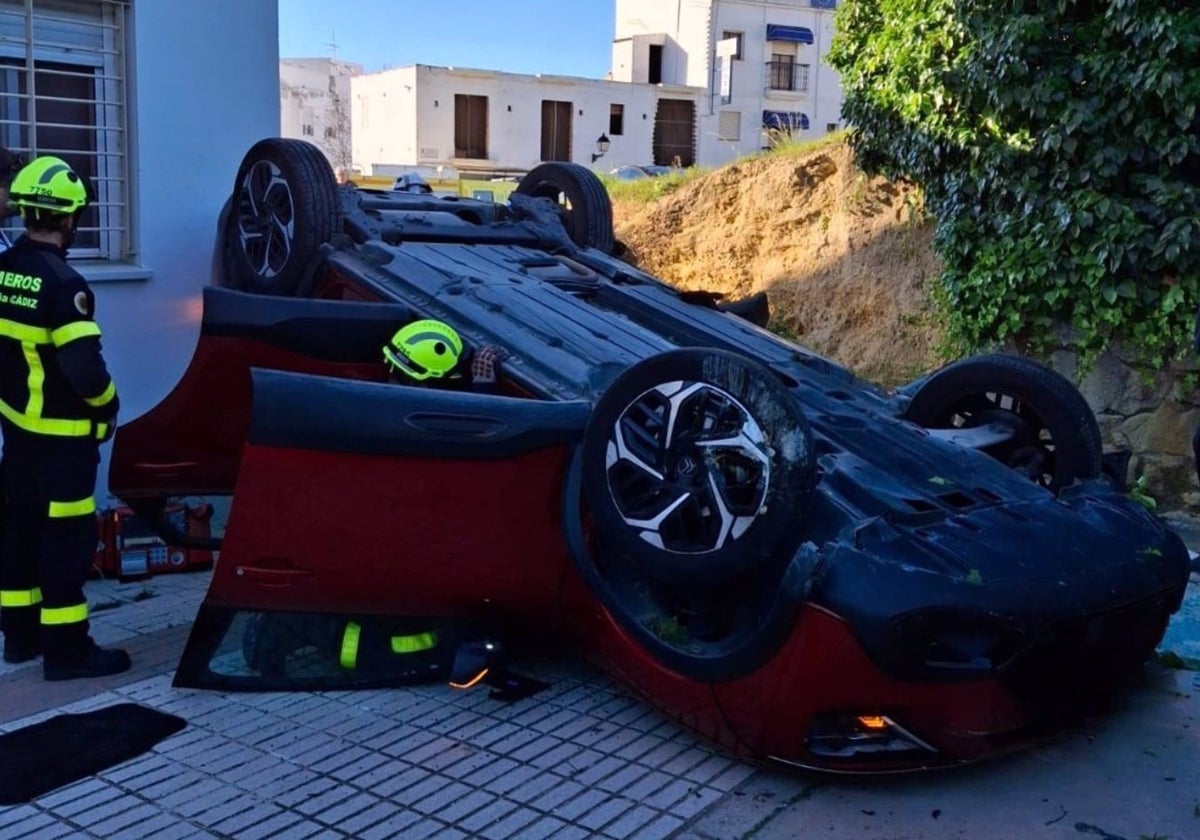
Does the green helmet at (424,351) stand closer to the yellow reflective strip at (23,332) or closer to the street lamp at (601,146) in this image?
the yellow reflective strip at (23,332)

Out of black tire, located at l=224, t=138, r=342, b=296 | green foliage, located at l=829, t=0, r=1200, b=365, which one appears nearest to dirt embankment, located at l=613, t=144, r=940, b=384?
green foliage, located at l=829, t=0, r=1200, b=365

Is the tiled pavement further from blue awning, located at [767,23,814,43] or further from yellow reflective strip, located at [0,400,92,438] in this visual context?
blue awning, located at [767,23,814,43]

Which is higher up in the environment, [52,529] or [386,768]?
[52,529]

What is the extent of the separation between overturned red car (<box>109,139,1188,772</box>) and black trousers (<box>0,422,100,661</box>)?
0.60m

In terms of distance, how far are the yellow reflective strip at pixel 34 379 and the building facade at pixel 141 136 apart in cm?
166

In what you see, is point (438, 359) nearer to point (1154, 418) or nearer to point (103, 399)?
point (103, 399)

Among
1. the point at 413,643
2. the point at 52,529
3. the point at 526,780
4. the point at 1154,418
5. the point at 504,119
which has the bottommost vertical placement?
the point at 526,780

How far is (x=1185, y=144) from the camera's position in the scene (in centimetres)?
674

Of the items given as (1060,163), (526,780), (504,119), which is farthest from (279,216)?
(504,119)

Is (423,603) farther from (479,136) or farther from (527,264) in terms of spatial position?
(479,136)

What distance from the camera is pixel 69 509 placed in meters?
4.35

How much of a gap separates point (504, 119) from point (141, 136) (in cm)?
4204

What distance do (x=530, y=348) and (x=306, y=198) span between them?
65.0 inches

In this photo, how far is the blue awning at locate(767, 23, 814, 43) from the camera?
5031 centimetres
